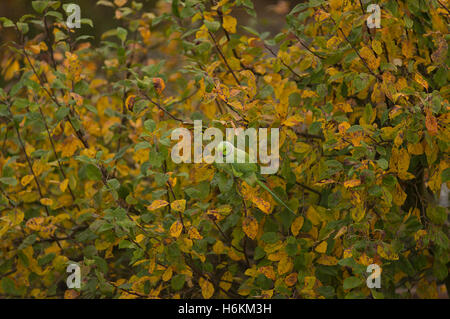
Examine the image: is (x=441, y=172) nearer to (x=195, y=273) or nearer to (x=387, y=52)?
(x=387, y=52)

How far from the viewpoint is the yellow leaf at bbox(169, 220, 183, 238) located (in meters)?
1.22

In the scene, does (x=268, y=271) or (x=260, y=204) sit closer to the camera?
(x=260, y=204)

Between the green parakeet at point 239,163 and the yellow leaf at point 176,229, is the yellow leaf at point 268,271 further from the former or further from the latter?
the green parakeet at point 239,163

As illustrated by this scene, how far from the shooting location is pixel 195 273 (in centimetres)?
146

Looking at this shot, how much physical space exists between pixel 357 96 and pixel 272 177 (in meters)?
0.38

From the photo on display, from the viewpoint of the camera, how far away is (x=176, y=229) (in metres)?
1.23

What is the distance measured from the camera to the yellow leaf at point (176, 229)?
4.01ft

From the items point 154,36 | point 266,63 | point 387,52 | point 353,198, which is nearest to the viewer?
point 353,198

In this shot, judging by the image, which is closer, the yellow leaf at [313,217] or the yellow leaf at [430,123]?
the yellow leaf at [430,123]

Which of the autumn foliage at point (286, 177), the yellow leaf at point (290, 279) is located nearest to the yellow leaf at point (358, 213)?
the autumn foliage at point (286, 177)

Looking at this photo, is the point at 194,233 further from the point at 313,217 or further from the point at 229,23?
the point at 229,23

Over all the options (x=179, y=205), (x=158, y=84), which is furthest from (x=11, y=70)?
(x=179, y=205)

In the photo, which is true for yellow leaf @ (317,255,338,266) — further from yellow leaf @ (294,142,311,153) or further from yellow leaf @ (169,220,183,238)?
yellow leaf @ (169,220,183,238)

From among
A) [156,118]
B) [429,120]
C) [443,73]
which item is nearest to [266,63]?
[156,118]
